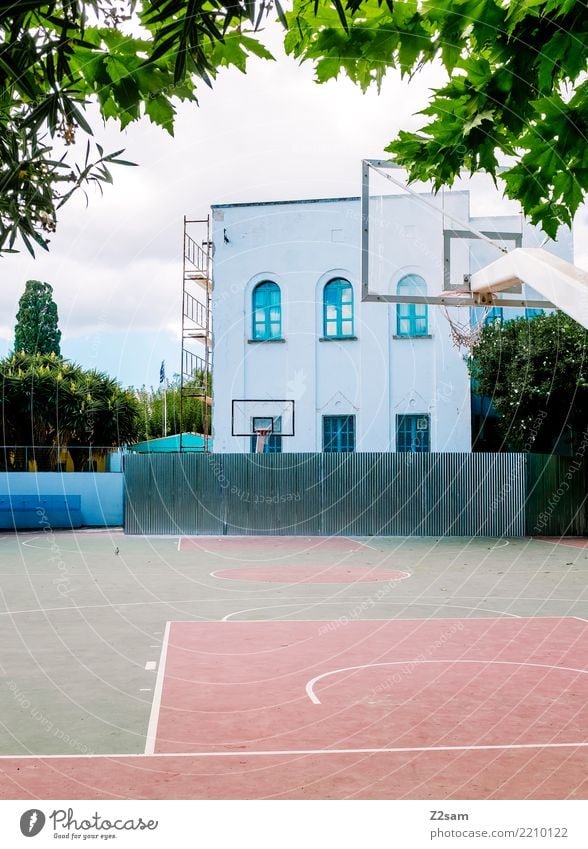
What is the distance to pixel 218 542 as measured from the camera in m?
21.9

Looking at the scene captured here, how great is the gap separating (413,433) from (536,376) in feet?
13.8

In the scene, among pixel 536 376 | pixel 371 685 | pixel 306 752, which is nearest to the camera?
pixel 306 752

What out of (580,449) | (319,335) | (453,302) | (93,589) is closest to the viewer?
(453,302)

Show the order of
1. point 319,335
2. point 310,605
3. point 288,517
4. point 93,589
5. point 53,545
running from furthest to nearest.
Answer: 1. point 319,335
2. point 288,517
3. point 53,545
4. point 93,589
5. point 310,605

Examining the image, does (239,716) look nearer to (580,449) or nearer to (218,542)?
(218,542)

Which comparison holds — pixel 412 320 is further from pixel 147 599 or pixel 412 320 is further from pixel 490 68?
pixel 490 68

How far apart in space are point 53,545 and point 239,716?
1619cm

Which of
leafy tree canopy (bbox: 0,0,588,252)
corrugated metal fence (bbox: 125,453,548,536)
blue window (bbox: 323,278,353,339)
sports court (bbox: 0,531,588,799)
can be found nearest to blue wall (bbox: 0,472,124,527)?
corrugated metal fence (bbox: 125,453,548,536)

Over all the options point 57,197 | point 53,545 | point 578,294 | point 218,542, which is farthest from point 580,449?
point 57,197

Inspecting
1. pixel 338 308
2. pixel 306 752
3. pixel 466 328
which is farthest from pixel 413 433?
pixel 306 752

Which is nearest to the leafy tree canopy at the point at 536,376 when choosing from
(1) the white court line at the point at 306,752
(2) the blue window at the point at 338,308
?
(2) the blue window at the point at 338,308

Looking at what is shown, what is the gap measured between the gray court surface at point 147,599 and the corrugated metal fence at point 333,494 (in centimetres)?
85

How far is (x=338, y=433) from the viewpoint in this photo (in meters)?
27.0

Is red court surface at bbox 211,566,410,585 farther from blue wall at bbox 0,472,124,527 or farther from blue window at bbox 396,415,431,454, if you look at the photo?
blue wall at bbox 0,472,124,527
